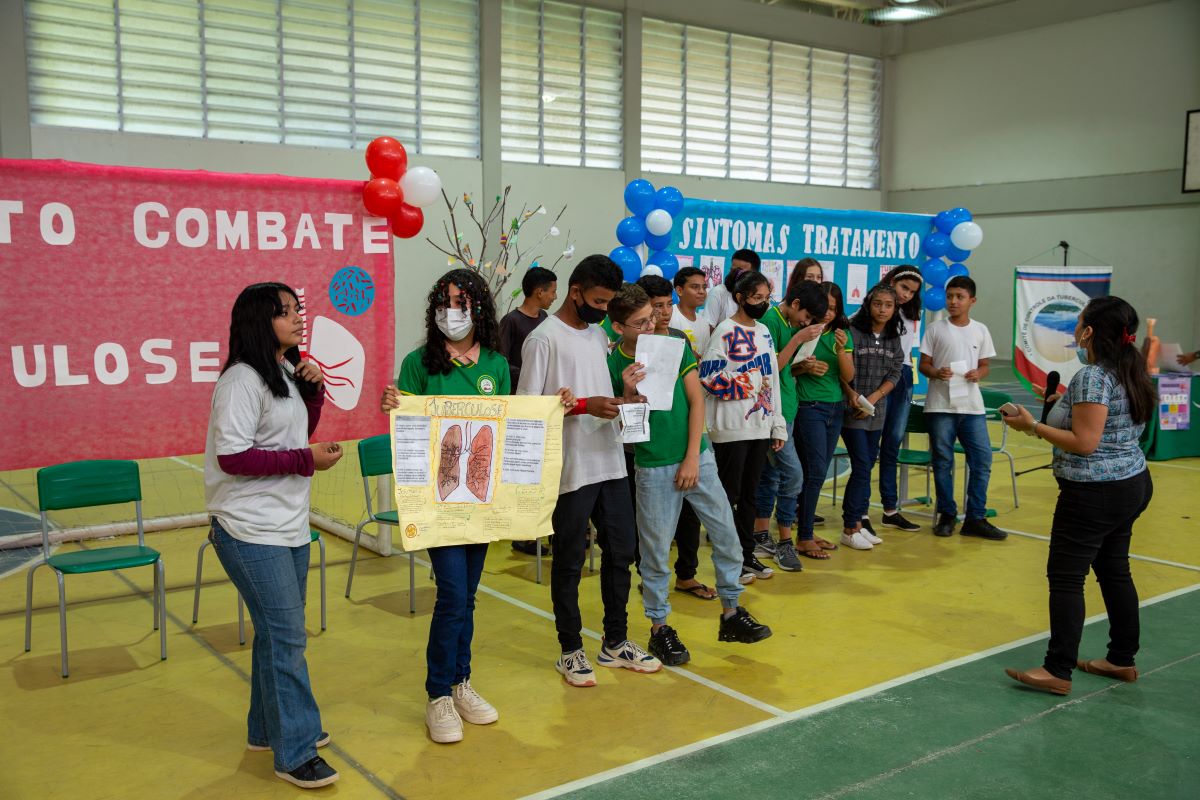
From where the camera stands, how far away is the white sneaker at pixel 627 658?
440 centimetres

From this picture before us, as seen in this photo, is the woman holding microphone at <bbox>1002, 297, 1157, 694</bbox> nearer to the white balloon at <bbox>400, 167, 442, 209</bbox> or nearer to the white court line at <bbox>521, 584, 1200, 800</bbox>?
the white court line at <bbox>521, 584, 1200, 800</bbox>

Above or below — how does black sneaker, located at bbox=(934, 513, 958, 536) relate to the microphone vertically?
below

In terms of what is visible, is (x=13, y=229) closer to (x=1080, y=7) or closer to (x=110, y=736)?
(x=110, y=736)

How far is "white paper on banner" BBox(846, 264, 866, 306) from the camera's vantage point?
343 inches

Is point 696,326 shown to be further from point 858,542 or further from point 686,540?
point 858,542

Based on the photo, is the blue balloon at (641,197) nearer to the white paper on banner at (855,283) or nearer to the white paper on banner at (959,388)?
the white paper on banner at (855,283)

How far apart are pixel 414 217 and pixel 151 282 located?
4.87 ft

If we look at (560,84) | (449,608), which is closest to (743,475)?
(449,608)

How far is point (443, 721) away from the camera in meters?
3.70

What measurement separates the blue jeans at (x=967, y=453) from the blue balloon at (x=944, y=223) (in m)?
2.74

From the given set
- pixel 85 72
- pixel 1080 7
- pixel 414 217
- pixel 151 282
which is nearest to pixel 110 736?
pixel 151 282

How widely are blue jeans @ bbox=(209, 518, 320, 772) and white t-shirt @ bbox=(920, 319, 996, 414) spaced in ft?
15.7

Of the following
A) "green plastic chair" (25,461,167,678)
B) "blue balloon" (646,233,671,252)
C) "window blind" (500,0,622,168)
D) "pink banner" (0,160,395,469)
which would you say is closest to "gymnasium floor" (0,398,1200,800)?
"green plastic chair" (25,461,167,678)

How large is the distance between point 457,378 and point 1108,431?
257cm
